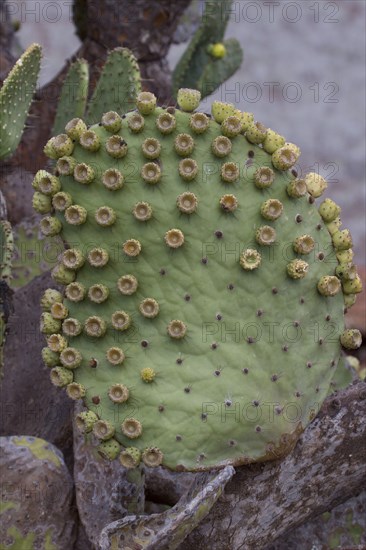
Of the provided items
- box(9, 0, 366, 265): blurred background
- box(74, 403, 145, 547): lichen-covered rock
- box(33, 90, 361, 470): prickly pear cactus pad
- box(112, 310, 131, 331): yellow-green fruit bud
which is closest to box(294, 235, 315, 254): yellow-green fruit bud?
box(33, 90, 361, 470): prickly pear cactus pad

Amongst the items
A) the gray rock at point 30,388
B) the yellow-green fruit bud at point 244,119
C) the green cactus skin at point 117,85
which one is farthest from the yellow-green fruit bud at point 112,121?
the gray rock at point 30,388

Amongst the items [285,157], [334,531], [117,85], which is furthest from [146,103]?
[334,531]

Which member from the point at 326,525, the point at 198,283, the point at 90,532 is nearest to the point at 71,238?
the point at 198,283

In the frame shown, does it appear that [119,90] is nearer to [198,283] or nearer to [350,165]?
[198,283]

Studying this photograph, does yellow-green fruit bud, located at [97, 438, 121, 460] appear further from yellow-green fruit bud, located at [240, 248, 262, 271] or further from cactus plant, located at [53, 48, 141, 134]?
cactus plant, located at [53, 48, 141, 134]

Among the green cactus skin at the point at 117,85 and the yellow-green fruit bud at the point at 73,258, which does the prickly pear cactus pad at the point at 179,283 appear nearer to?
the yellow-green fruit bud at the point at 73,258
